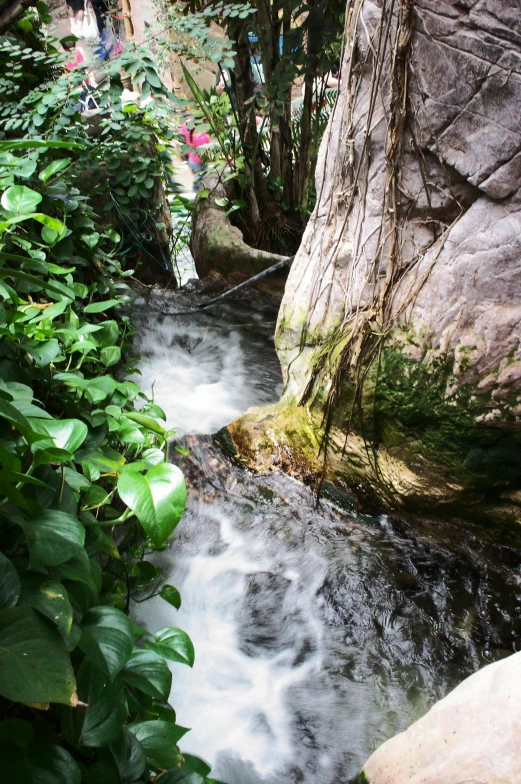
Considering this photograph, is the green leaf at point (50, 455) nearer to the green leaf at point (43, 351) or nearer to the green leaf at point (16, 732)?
the green leaf at point (16, 732)

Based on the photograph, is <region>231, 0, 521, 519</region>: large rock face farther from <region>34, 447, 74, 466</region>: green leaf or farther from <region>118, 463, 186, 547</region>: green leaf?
<region>34, 447, 74, 466</region>: green leaf

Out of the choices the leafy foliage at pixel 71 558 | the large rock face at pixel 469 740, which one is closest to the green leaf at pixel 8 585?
the leafy foliage at pixel 71 558

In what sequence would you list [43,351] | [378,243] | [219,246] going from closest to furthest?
[43,351], [378,243], [219,246]

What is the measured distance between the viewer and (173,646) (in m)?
1.59

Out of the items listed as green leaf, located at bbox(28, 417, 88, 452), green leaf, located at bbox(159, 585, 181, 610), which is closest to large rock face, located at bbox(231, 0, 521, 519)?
green leaf, located at bbox(159, 585, 181, 610)

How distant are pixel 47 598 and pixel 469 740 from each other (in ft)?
3.78

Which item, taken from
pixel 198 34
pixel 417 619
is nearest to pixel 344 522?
pixel 417 619

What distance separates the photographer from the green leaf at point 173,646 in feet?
5.13

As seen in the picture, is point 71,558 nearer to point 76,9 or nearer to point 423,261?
point 423,261

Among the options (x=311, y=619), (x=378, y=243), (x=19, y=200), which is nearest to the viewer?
(x=19, y=200)

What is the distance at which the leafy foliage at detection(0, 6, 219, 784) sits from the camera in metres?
1.01

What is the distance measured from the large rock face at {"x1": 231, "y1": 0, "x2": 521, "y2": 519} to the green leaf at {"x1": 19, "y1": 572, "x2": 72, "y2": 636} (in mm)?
2001

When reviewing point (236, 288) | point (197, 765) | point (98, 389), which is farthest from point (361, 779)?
point (236, 288)

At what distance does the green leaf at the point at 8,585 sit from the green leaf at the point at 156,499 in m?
0.43
